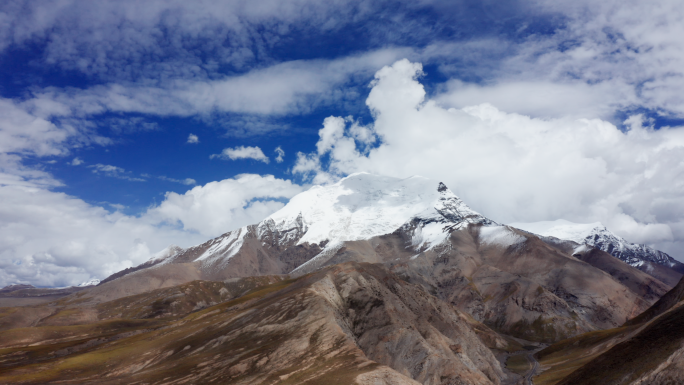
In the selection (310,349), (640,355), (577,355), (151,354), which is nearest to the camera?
(640,355)

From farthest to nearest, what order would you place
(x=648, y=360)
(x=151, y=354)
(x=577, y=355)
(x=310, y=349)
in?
1. (x=577, y=355)
2. (x=151, y=354)
3. (x=310, y=349)
4. (x=648, y=360)

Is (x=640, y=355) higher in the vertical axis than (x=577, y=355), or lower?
higher

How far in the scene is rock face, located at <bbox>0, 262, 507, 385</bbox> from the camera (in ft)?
285

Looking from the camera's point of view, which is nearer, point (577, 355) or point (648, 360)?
point (648, 360)

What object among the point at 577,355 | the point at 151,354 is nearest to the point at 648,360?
the point at 151,354

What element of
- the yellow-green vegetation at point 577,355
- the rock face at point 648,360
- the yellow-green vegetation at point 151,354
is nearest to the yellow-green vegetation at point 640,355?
the rock face at point 648,360

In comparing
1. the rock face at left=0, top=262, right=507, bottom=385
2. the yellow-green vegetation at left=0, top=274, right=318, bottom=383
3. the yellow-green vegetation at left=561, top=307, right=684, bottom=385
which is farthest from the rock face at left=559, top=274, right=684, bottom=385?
the yellow-green vegetation at left=0, top=274, right=318, bottom=383

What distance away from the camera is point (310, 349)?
9419 cm

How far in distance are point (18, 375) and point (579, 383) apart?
5478 inches

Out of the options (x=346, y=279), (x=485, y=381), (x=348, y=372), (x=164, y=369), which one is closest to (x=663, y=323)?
(x=485, y=381)

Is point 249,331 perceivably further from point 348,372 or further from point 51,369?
point 51,369

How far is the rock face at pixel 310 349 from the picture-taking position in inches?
3423

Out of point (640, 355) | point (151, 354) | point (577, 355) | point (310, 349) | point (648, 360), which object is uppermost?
point (151, 354)

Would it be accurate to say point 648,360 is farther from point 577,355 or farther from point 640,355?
point 577,355
